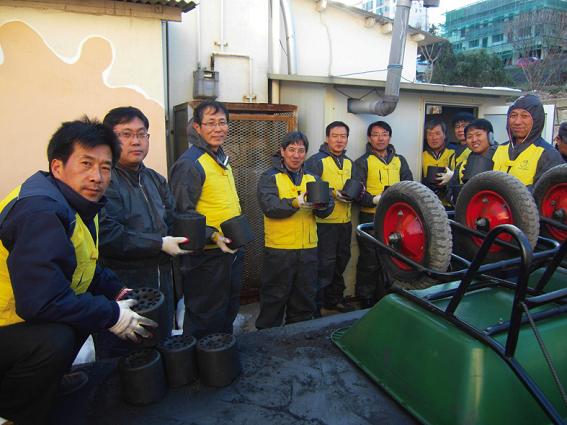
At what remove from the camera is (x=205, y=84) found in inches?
201

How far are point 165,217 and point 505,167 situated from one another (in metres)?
2.81

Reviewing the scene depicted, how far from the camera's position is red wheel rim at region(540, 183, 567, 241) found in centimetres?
235

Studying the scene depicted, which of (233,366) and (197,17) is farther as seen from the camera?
(197,17)

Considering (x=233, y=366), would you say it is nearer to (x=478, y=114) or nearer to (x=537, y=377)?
(x=537, y=377)

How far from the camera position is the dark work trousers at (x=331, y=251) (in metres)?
4.20

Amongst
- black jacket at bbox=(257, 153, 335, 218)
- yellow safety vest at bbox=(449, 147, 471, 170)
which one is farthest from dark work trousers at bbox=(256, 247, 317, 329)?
yellow safety vest at bbox=(449, 147, 471, 170)

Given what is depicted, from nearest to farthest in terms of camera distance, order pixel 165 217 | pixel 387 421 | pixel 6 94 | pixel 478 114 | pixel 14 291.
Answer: pixel 14 291 → pixel 387 421 → pixel 165 217 → pixel 6 94 → pixel 478 114

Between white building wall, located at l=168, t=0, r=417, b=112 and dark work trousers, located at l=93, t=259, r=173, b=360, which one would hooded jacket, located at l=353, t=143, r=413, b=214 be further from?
dark work trousers, located at l=93, t=259, r=173, b=360

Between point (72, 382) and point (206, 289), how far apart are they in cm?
134

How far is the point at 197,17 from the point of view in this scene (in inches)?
205

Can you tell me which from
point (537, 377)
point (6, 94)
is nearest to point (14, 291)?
point (537, 377)

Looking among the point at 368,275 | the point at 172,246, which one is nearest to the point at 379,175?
the point at 368,275

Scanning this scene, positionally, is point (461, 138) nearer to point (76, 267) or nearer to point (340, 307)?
point (340, 307)

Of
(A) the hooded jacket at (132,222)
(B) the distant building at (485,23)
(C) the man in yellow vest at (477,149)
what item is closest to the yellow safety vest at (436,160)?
(C) the man in yellow vest at (477,149)
